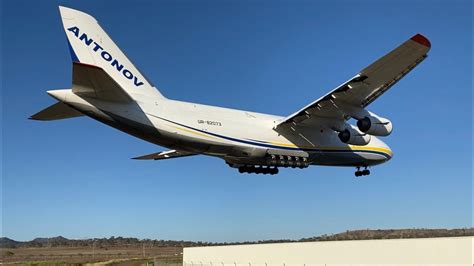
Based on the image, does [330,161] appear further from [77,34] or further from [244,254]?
[77,34]

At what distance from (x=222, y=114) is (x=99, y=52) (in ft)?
15.1

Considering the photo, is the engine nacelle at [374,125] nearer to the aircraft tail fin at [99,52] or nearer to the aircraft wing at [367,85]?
the aircraft wing at [367,85]

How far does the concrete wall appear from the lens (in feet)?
48.6

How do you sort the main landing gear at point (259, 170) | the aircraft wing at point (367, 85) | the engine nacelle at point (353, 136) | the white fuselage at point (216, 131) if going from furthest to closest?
the main landing gear at point (259, 170), the engine nacelle at point (353, 136), the aircraft wing at point (367, 85), the white fuselage at point (216, 131)

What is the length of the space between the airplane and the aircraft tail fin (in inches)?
1.2

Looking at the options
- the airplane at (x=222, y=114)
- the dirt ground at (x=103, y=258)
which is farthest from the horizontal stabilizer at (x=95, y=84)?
the dirt ground at (x=103, y=258)

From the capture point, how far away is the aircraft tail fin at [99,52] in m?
16.9

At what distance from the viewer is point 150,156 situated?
24.5 m

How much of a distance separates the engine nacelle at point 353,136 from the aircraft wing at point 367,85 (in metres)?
0.51

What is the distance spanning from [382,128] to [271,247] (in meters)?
7.85

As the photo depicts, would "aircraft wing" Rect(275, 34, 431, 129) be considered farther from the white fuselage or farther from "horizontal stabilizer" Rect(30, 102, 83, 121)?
"horizontal stabilizer" Rect(30, 102, 83, 121)

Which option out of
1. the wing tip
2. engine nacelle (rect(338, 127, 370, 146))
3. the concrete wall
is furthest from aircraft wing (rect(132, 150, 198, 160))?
the wing tip

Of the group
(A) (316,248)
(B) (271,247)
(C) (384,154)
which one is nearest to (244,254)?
(B) (271,247)

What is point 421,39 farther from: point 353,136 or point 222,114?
point 222,114
